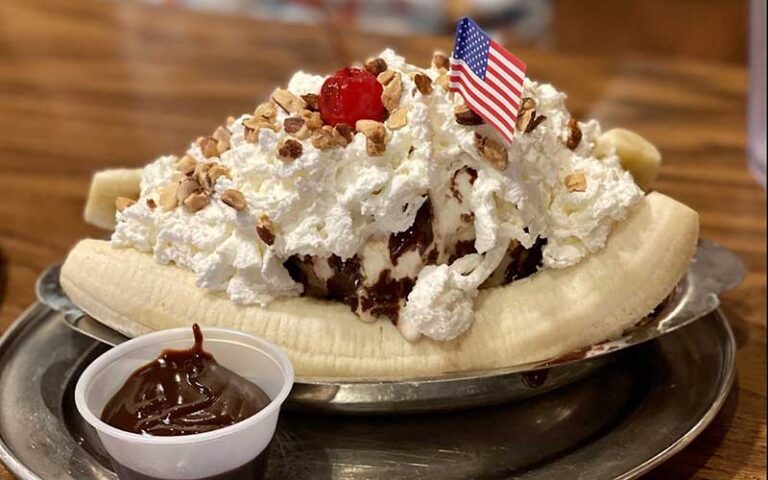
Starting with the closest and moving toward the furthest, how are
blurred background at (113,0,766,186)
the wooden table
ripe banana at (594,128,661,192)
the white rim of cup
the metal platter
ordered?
the white rim of cup, the metal platter, ripe banana at (594,128,661,192), the wooden table, blurred background at (113,0,766,186)

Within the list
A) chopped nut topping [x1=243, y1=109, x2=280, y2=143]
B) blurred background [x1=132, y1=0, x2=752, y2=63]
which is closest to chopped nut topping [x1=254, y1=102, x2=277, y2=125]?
chopped nut topping [x1=243, y1=109, x2=280, y2=143]

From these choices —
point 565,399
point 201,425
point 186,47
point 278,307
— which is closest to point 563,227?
point 565,399

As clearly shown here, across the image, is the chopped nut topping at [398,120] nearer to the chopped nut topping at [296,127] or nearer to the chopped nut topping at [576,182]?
the chopped nut topping at [296,127]

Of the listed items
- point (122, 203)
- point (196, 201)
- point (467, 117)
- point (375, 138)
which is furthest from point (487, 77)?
point (122, 203)

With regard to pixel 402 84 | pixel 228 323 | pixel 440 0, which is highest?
pixel 402 84

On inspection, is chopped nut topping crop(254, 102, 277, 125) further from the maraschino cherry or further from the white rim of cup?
the white rim of cup

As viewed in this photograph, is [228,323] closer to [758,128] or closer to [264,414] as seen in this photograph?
[264,414]

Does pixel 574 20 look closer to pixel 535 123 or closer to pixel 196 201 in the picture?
pixel 535 123
